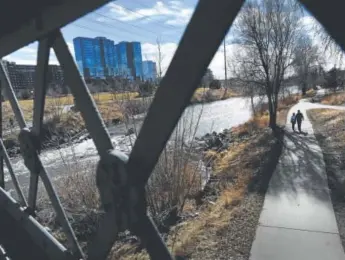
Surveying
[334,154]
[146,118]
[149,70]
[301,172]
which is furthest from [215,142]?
[146,118]

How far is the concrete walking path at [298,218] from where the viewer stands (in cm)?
526

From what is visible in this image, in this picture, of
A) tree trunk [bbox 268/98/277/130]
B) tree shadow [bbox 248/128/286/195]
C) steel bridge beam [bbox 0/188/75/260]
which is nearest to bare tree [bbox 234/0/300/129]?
tree trunk [bbox 268/98/277/130]

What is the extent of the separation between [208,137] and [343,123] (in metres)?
7.22

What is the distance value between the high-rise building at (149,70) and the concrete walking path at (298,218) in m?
3.75

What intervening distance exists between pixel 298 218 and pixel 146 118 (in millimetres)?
6101

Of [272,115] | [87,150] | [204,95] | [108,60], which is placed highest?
[108,60]

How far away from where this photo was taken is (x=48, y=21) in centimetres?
168

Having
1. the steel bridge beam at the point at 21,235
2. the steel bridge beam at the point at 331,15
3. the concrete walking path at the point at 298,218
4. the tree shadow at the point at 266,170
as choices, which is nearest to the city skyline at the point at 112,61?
the steel bridge beam at the point at 21,235

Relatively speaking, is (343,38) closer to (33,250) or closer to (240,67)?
(33,250)

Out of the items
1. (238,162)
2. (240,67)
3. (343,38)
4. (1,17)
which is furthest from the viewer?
(240,67)

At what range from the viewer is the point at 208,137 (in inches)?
727

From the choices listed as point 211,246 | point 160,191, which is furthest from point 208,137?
point 211,246

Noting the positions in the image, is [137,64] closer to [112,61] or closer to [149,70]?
[149,70]

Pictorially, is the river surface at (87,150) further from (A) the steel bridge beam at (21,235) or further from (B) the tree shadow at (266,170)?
(B) the tree shadow at (266,170)
